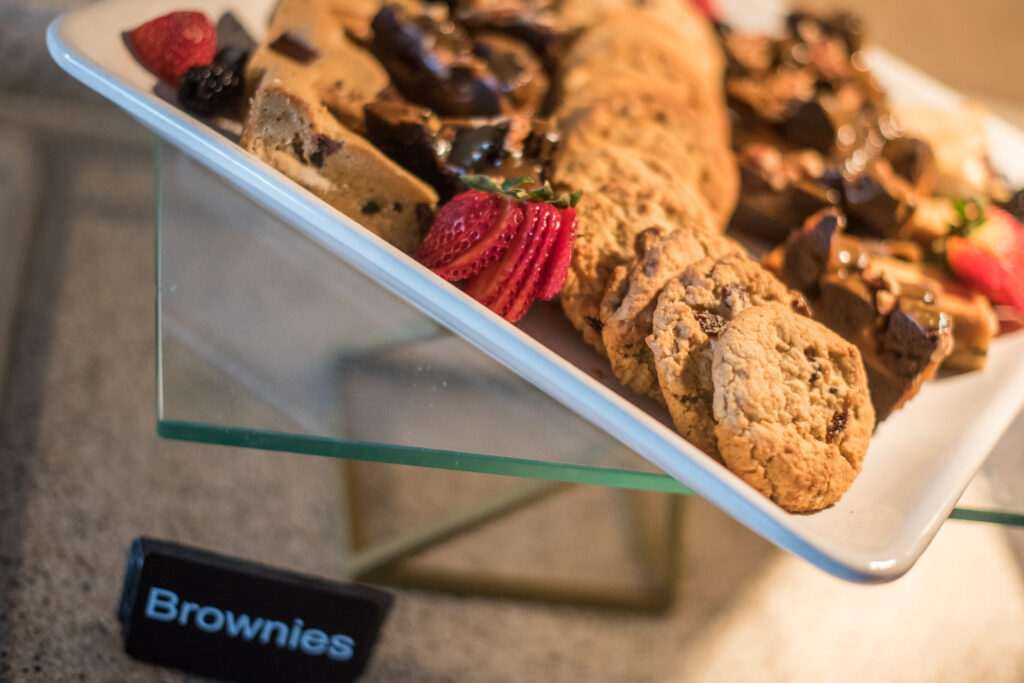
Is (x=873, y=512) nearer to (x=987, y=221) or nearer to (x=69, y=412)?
(x=987, y=221)

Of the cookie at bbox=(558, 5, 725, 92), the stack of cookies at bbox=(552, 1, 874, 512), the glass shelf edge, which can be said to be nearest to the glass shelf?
the glass shelf edge

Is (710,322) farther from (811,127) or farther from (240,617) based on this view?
(811,127)

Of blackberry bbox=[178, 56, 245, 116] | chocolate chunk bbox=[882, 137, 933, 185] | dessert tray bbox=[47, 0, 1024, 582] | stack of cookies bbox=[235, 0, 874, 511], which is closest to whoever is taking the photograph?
dessert tray bbox=[47, 0, 1024, 582]

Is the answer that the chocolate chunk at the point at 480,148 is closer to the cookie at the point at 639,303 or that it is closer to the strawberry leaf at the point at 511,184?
the strawberry leaf at the point at 511,184

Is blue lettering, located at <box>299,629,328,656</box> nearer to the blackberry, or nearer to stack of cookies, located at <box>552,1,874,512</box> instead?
stack of cookies, located at <box>552,1,874,512</box>

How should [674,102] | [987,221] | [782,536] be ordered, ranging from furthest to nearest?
[987,221] < [674,102] < [782,536]

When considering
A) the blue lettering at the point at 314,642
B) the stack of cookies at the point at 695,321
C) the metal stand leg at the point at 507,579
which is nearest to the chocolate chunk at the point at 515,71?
the stack of cookies at the point at 695,321

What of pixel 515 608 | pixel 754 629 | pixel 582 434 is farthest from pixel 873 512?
pixel 515 608
